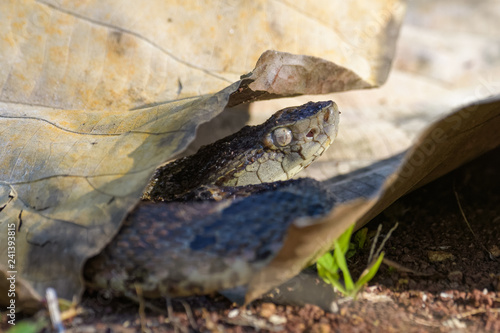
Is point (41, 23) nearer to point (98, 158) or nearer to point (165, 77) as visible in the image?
point (165, 77)

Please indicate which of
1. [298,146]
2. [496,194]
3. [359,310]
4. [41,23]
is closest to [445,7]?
[496,194]

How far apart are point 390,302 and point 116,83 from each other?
2272 millimetres

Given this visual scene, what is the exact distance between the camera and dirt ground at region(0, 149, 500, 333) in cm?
217

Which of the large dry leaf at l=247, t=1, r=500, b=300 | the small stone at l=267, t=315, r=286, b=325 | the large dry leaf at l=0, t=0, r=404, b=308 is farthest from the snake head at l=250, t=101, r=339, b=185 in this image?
the small stone at l=267, t=315, r=286, b=325

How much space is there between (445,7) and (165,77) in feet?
19.4

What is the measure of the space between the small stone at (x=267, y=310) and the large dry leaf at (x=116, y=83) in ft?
2.36

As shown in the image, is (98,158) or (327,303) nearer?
(327,303)

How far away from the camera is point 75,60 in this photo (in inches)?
140

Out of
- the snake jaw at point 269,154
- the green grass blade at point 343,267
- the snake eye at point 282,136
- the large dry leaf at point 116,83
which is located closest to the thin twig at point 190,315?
the large dry leaf at point 116,83

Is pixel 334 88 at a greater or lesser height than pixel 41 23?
lesser

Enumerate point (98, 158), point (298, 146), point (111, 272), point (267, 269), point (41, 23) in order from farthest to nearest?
1. point (41, 23)
2. point (298, 146)
3. point (98, 158)
4. point (111, 272)
5. point (267, 269)

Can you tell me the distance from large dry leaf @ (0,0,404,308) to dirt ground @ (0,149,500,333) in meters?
0.37

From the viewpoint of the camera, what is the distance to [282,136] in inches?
129

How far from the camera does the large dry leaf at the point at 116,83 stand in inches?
92.4
